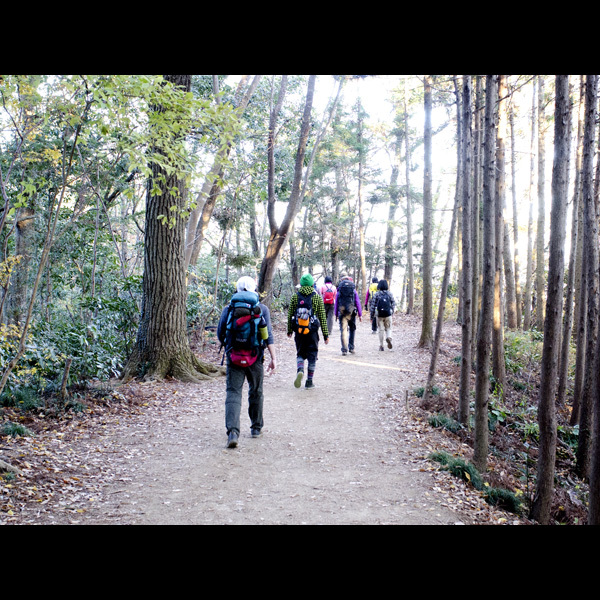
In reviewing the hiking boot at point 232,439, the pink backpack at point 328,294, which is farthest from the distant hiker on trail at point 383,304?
the hiking boot at point 232,439

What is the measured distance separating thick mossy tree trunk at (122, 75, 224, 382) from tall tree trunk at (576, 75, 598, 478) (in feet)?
24.3

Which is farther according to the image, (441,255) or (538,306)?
(441,255)

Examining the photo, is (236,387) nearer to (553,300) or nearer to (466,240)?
(553,300)

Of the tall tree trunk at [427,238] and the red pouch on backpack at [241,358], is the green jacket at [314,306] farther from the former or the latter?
the tall tree trunk at [427,238]

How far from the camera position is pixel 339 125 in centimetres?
2555

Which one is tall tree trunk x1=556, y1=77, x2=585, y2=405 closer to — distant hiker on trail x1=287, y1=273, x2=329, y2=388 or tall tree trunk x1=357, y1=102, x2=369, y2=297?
distant hiker on trail x1=287, y1=273, x2=329, y2=388

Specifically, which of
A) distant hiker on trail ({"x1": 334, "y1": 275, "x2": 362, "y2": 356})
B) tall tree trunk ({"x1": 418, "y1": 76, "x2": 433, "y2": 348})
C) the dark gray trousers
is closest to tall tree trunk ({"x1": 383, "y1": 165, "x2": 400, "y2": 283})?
tall tree trunk ({"x1": 418, "y1": 76, "x2": 433, "y2": 348})

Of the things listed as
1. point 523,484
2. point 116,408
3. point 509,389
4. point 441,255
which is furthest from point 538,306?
point 441,255

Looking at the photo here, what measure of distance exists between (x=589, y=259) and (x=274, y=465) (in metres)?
6.80

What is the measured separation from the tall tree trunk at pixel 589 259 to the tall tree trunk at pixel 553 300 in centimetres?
266
